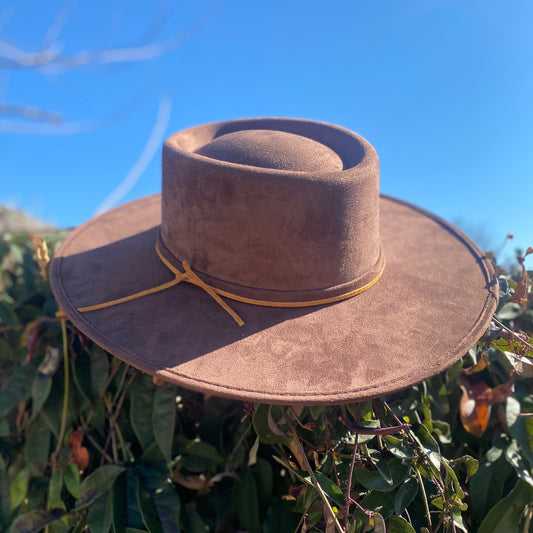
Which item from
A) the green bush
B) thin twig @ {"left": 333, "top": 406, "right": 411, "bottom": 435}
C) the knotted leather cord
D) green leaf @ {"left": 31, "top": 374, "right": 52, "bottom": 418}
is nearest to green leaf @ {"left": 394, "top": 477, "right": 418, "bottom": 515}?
the green bush

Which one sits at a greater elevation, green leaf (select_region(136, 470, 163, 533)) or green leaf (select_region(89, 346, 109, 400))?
green leaf (select_region(89, 346, 109, 400))

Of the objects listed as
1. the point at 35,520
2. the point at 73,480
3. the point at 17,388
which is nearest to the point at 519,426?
the point at 73,480

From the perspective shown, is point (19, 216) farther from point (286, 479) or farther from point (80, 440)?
point (286, 479)

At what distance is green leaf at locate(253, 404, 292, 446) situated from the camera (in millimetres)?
945

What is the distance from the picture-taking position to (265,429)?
0.95 m

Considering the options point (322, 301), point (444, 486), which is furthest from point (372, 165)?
point (444, 486)

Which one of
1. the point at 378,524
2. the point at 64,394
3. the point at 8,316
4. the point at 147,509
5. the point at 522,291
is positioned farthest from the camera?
the point at 8,316

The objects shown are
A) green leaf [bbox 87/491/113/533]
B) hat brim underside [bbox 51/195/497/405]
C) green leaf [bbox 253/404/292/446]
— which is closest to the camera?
hat brim underside [bbox 51/195/497/405]

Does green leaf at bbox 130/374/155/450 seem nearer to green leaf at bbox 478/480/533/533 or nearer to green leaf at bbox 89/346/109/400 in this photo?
green leaf at bbox 89/346/109/400

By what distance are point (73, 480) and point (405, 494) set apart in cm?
82

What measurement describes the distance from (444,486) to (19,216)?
14.7 feet

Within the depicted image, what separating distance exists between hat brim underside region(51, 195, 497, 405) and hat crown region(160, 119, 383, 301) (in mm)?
58

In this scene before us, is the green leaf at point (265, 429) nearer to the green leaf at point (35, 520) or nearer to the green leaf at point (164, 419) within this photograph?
the green leaf at point (164, 419)

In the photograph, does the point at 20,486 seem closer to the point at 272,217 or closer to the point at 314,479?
the point at 314,479
